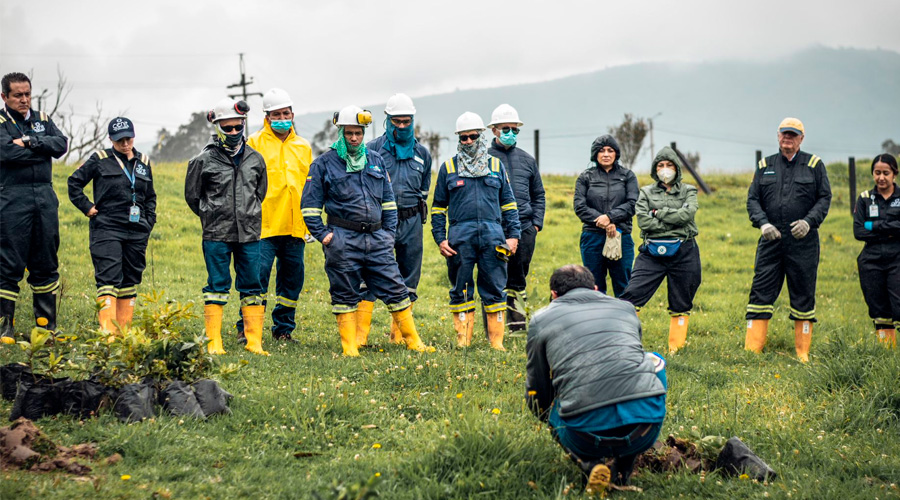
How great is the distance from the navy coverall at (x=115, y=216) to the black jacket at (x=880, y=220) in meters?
8.02

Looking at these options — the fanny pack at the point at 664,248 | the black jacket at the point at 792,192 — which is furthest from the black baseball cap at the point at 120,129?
the black jacket at the point at 792,192

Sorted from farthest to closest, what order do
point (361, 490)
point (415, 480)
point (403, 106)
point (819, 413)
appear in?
1. point (403, 106)
2. point (819, 413)
3. point (415, 480)
4. point (361, 490)

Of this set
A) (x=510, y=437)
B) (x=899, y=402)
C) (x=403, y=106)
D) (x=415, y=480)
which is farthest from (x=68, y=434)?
(x=899, y=402)

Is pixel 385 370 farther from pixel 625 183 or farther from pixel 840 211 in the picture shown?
pixel 840 211

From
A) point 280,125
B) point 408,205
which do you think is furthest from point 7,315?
point 408,205

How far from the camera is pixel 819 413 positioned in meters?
6.71

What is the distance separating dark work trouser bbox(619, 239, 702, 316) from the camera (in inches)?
358

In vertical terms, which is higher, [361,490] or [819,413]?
[361,490]

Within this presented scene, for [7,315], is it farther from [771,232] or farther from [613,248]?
[771,232]

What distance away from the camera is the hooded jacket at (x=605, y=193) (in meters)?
9.88

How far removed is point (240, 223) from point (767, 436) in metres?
5.13

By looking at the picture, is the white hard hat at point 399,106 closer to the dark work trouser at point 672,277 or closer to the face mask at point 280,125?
the face mask at point 280,125

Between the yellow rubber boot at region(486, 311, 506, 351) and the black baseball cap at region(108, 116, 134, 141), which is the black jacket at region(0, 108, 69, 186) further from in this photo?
the yellow rubber boot at region(486, 311, 506, 351)

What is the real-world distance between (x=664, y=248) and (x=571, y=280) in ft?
13.8
